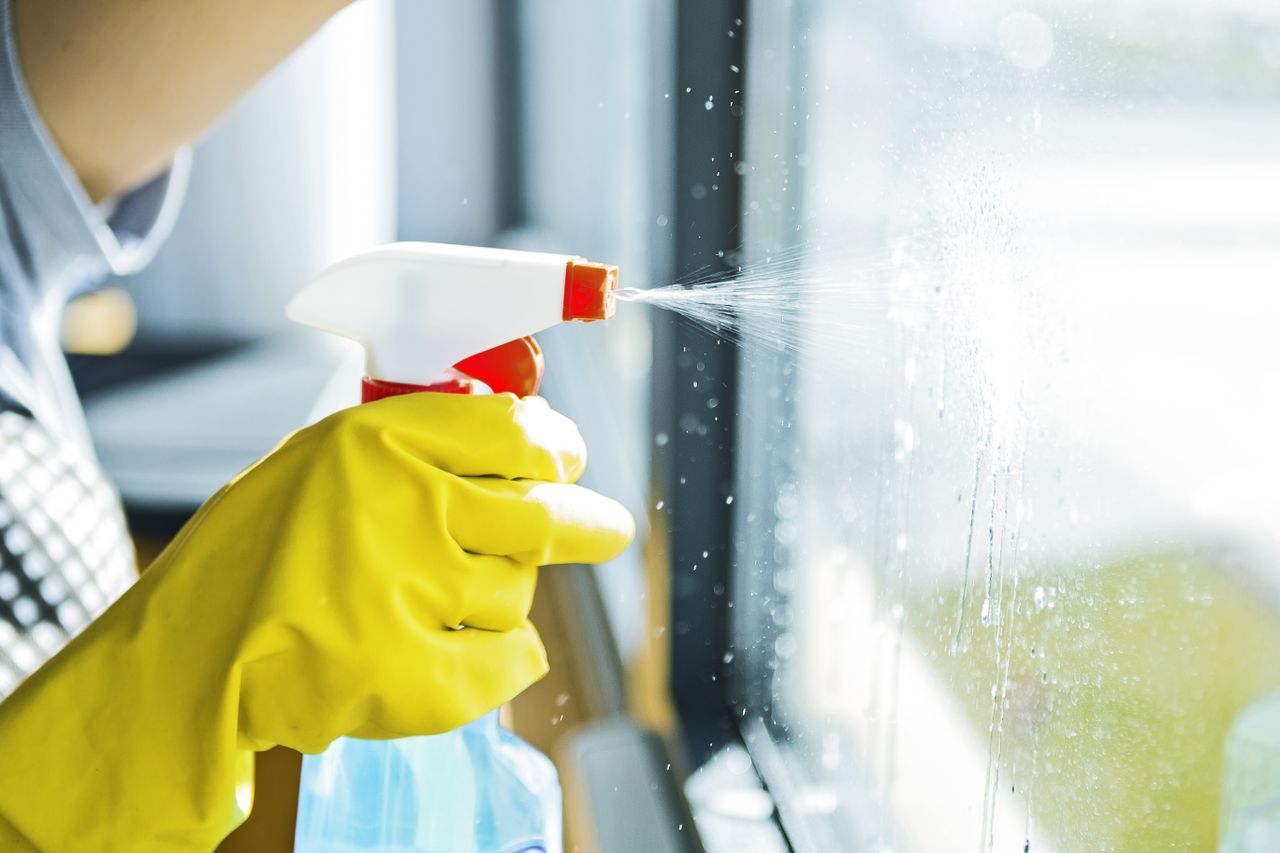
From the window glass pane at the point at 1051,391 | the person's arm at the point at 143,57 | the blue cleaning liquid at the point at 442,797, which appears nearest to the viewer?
the window glass pane at the point at 1051,391

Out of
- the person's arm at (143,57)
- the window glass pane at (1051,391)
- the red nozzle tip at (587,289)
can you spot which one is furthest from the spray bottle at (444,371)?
the person's arm at (143,57)

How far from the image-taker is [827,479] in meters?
0.60

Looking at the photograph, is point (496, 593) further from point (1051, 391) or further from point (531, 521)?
point (1051, 391)

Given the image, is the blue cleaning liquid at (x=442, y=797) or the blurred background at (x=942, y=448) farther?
the blue cleaning liquid at (x=442, y=797)

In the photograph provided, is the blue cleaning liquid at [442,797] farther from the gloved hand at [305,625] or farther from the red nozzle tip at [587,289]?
the red nozzle tip at [587,289]

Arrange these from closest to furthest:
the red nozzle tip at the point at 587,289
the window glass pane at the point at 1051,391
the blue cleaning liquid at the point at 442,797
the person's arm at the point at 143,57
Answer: the window glass pane at the point at 1051,391 → the red nozzle tip at the point at 587,289 → the blue cleaning liquid at the point at 442,797 → the person's arm at the point at 143,57

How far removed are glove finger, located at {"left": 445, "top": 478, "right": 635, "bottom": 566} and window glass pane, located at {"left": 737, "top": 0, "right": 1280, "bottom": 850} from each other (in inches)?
5.7

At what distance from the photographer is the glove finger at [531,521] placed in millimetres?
416

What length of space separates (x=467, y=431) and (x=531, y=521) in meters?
0.04

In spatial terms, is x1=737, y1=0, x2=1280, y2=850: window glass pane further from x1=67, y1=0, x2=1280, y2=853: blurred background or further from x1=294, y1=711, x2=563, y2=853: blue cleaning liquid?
x1=294, y1=711, x2=563, y2=853: blue cleaning liquid

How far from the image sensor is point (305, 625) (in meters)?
0.40

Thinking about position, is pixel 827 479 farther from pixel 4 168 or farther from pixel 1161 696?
pixel 4 168

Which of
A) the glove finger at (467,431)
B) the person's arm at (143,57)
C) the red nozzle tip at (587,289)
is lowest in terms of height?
the glove finger at (467,431)

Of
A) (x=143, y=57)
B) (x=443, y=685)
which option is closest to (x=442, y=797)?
(x=443, y=685)
